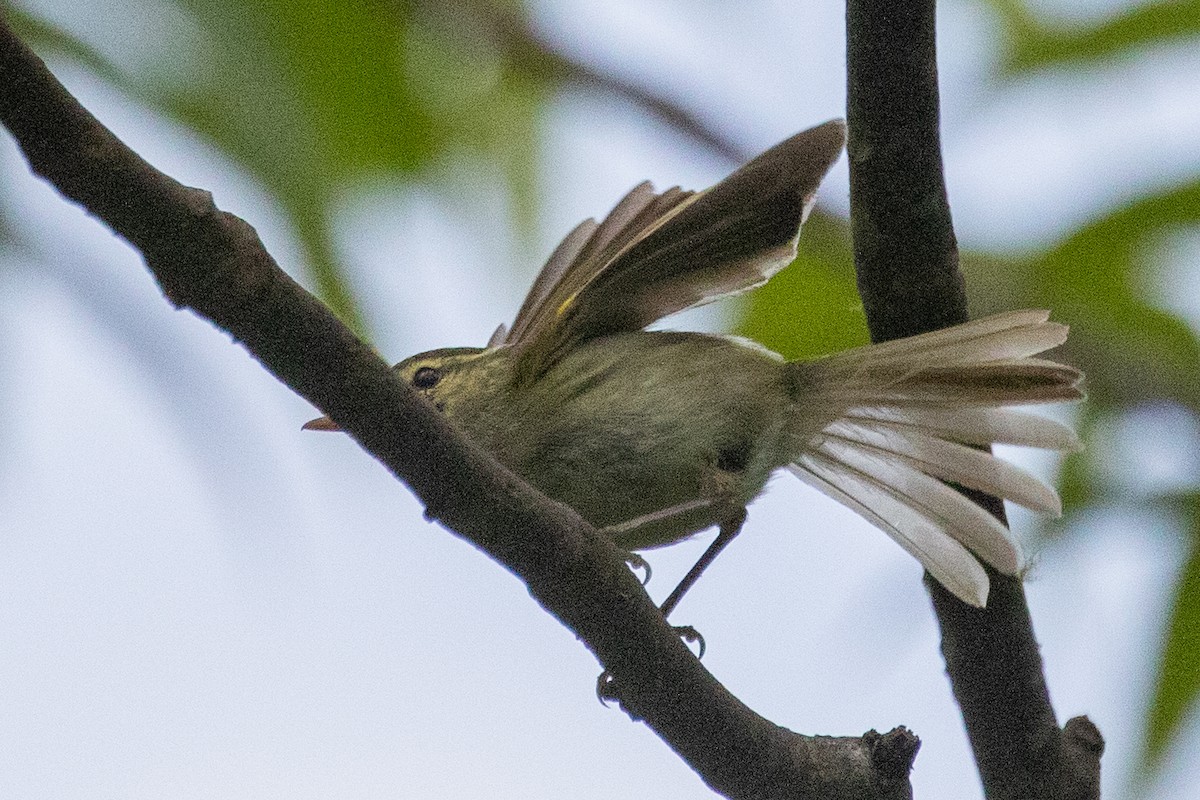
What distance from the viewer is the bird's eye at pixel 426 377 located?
3.98 metres

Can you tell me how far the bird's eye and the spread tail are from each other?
3.28ft

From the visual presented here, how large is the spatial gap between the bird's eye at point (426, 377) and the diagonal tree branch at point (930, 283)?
1.39 meters

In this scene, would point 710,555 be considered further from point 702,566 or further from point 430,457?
point 430,457

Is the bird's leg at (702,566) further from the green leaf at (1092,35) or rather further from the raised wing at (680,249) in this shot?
the green leaf at (1092,35)

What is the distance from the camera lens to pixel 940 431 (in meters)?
3.62

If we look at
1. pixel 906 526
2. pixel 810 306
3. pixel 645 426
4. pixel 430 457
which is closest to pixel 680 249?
pixel 645 426

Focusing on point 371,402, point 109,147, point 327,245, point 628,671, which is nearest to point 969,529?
point 628,671

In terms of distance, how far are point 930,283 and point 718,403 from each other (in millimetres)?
738

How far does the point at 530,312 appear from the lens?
416 centimetres

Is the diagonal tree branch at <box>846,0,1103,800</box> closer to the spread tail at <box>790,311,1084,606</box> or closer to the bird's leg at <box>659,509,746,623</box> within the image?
the spread tail at <box>790,311,1084,606</box>

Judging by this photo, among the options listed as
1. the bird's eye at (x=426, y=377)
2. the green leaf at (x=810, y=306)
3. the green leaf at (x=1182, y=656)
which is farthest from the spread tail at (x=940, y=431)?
the bird's eye at (x=426, y=377)

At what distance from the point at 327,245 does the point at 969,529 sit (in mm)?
1646

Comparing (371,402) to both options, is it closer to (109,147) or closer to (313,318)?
(313,318)

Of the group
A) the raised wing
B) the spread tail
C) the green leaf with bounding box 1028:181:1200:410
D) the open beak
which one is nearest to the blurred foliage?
the green leaf with bounding box 1028:181:1200:410
